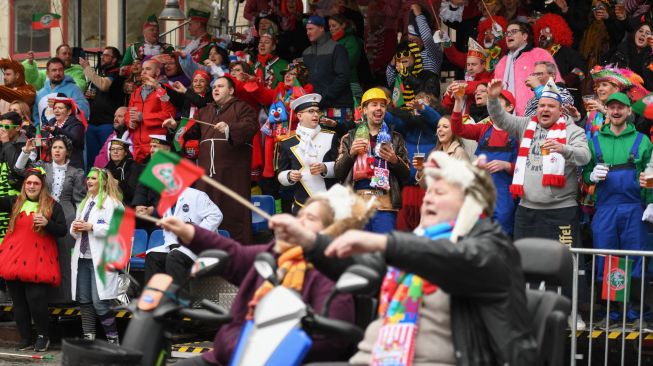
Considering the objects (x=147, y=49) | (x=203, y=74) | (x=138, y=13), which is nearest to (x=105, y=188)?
(x=203, y=74)

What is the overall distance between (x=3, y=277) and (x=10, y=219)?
0.57m

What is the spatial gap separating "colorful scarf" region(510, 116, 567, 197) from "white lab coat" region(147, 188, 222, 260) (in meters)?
3.04

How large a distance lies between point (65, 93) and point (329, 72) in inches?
136

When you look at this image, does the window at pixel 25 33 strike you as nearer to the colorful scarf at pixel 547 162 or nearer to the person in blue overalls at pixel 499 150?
the person in blue overalls at pixel 499 150

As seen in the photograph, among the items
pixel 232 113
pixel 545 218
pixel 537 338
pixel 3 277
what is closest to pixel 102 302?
pixel 3 277

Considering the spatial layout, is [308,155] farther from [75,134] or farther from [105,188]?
[75,134]

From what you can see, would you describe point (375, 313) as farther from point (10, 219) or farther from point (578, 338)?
point (10, 219)

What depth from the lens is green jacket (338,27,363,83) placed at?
1294 centimetres

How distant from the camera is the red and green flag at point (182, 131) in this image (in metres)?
12.9

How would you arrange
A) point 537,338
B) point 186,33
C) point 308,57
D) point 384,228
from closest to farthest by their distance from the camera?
point 537,338, point 384,228, point 308,57, point 186,33

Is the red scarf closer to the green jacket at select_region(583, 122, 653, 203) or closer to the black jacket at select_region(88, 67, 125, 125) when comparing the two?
the black jacket at select_region(88, 67, 125, 125)

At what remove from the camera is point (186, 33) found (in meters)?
20.5

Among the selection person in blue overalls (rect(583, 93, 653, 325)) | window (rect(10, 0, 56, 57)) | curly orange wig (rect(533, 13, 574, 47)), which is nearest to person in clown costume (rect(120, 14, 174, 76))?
curly orange wig (rect(533, 13, 574, 47))

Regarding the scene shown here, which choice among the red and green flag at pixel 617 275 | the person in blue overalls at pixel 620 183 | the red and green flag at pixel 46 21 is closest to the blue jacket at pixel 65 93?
the red and green flag at pixel 46 21
